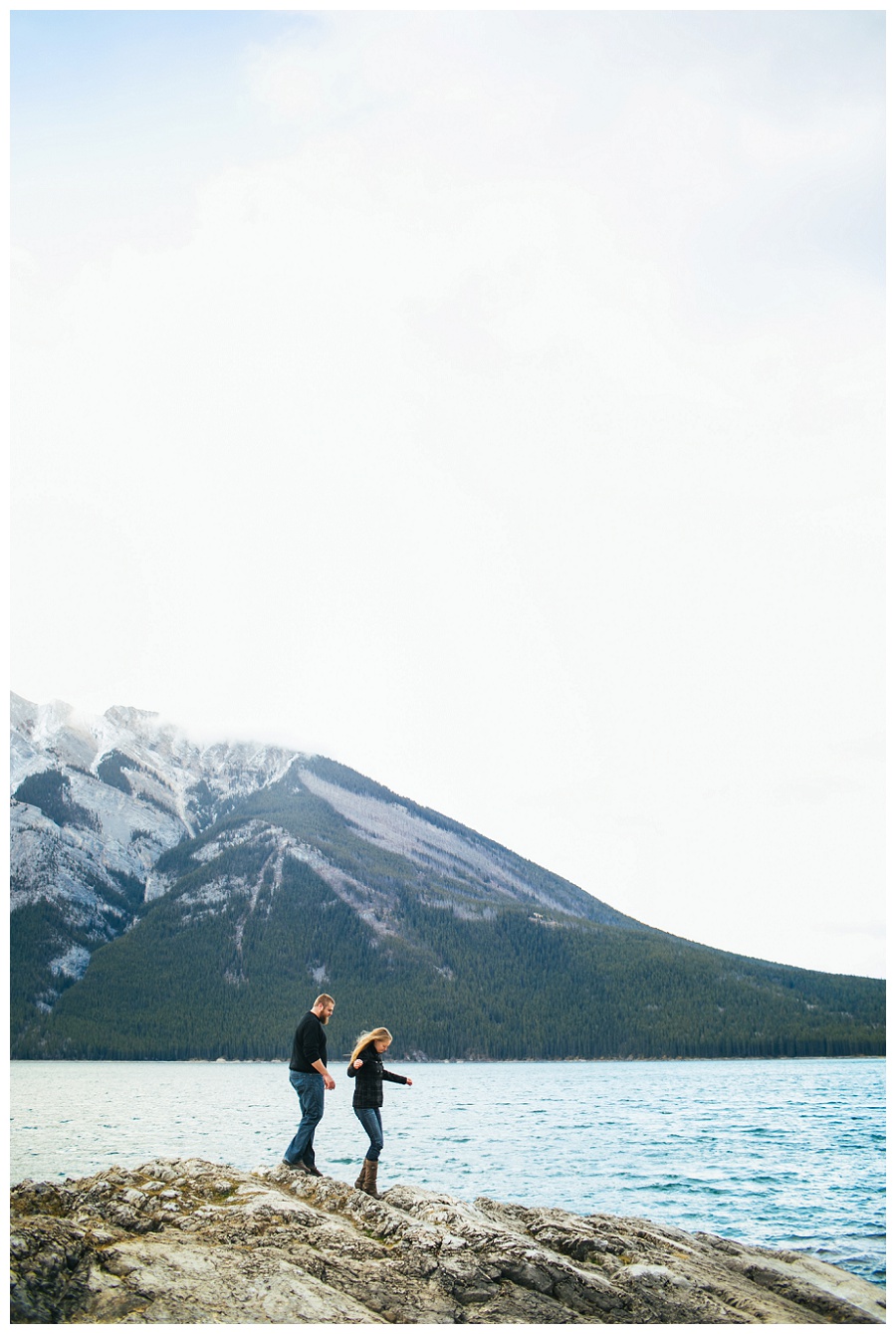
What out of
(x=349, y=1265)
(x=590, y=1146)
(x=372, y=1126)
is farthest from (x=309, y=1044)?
(x=590, y=1146)

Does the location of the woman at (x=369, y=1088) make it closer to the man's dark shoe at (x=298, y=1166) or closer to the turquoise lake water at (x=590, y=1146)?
the man's dark shoe at (x=298, y=1166)

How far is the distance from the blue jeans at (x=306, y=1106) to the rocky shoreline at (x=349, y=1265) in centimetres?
54

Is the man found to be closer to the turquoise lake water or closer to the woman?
the woman

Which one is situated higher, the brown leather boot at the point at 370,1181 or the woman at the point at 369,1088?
the woman at the point at 369,1088

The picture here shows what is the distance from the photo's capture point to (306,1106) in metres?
16.6

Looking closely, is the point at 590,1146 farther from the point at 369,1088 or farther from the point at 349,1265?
the point at 349,1265

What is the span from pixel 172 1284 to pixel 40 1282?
4.68 feet

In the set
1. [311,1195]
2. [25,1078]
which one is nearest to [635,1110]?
[311,1195]

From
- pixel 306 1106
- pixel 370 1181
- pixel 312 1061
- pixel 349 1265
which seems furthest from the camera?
pixel 306 1106

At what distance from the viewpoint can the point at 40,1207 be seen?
14.7m

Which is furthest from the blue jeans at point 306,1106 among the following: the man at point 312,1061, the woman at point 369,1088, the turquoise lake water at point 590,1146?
the turquoise lake water at point 590,1146

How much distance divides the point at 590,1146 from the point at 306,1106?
107ft

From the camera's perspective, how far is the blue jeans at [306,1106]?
16359mm

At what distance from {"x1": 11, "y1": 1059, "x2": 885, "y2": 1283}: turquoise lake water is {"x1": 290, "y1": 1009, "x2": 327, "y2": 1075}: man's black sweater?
12.3 metres
